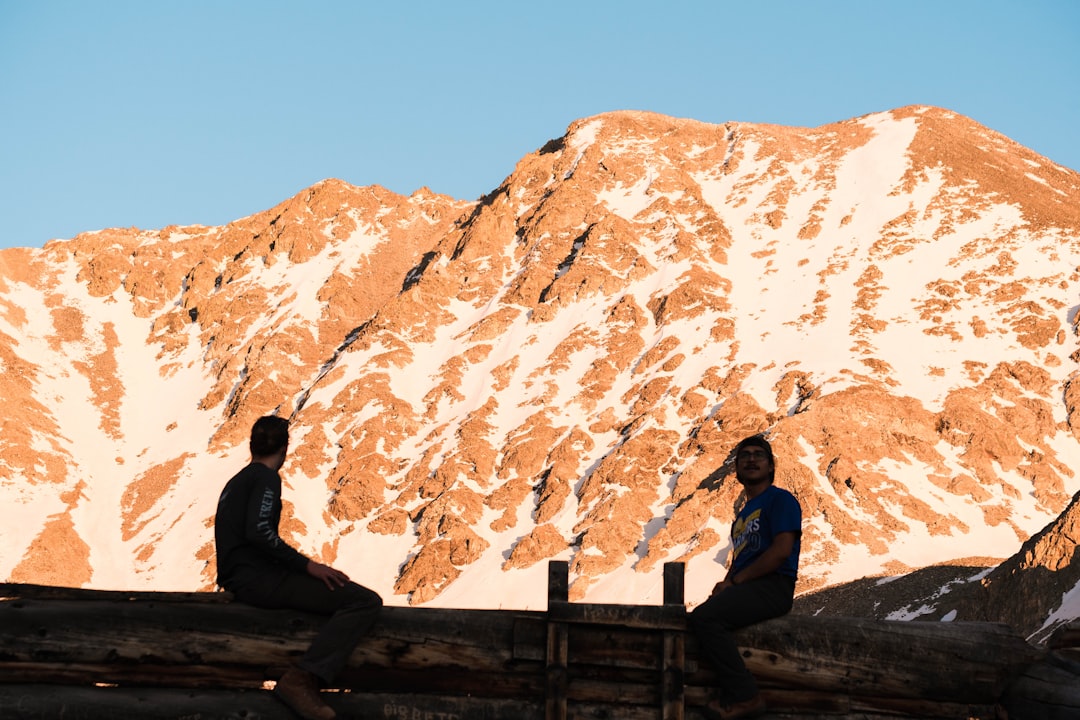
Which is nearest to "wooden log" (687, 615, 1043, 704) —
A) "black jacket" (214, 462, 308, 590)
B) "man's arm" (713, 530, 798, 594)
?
"man's arm" (713, 530, 798, 594)

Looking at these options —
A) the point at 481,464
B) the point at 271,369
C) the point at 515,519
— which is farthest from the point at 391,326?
the point at 515,519

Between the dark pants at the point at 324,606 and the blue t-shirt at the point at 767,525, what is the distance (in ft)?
8.86

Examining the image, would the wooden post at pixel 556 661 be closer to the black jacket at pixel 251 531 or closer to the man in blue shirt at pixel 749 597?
the man in blue shirt at pixel 749 597

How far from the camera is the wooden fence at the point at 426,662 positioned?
7820 millimetres

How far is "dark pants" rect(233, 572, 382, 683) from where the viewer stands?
302 inches

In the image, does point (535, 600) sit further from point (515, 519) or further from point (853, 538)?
point (853, 538)

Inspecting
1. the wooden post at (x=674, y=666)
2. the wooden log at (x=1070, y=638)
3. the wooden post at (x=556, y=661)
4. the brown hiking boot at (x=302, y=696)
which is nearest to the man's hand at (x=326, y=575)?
the brown hiking boot at (x=302, y=696)

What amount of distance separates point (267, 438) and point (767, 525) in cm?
364

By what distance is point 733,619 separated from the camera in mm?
7844

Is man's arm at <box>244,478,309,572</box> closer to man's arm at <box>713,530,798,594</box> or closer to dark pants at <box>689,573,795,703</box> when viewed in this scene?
dark pants at <box>689,573,795,703</box>

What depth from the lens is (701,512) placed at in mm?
61156

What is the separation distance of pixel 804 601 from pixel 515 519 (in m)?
25.7

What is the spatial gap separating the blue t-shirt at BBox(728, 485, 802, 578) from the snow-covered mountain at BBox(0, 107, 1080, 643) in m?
42.7

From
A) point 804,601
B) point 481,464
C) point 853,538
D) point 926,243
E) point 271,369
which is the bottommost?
point 804,601
